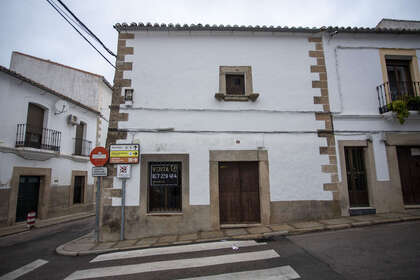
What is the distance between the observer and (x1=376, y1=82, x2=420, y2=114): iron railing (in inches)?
277

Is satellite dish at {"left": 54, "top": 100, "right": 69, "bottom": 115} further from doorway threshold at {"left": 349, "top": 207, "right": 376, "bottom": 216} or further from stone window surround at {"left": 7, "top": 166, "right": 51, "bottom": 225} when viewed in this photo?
doorway threshold at {"left": 349, "top": 207, "right": 376, "bottom": 216}

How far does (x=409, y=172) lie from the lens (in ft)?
23.0

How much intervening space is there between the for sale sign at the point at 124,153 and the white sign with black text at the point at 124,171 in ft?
0.41

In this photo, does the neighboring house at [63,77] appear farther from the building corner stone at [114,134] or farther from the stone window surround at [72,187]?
the building corner stone at [114,134]

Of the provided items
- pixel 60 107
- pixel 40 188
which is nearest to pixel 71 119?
pixel 60 107

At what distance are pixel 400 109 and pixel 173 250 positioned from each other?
760 centimetres

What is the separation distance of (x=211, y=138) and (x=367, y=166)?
4.97m

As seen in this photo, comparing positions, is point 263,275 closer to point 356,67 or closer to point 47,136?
point 356,67

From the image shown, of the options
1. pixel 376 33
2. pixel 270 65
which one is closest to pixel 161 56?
pixel 270 65

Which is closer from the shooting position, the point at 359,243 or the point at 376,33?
the point at 359,243

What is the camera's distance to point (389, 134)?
22.8 ft

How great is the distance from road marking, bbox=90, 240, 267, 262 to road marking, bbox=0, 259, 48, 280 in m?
1.22

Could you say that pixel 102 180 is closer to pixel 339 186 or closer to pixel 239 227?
pixel 239 227

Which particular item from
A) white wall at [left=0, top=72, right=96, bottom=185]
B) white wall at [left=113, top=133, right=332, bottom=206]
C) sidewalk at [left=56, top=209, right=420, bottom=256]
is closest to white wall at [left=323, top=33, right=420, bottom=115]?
white wall at [left=113, top=133, right=332, bottom=206]
